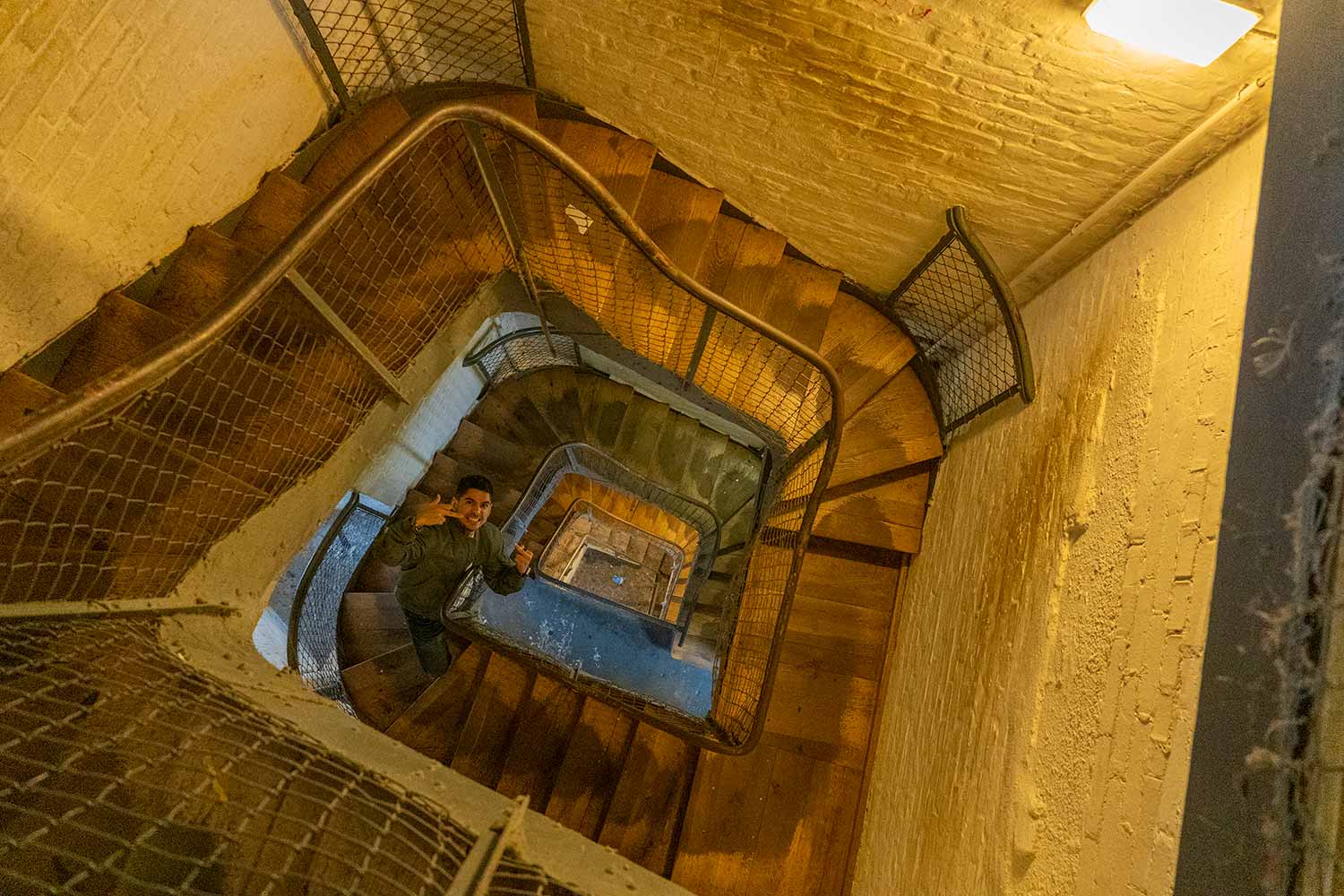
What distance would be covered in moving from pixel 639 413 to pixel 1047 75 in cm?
485

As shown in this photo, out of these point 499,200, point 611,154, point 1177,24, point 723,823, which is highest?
point 611,154

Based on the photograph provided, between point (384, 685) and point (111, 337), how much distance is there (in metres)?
3.24

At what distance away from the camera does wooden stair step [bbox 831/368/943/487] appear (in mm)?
3695

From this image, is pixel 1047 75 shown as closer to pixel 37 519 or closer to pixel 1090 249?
pixel 1090 249

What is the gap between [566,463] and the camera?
7.59m

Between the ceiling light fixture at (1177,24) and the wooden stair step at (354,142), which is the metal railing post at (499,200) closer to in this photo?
the wooden stair step at (354,142)

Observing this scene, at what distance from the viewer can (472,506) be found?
4.10 m

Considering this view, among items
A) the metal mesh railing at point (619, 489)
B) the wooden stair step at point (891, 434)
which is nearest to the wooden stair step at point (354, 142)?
the wooden stair step at point (891, 434)

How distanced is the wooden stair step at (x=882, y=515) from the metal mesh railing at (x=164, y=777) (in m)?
2.60

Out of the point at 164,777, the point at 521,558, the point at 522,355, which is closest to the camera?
the point at 164,777

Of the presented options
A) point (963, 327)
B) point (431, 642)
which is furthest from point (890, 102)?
point (431, 642)

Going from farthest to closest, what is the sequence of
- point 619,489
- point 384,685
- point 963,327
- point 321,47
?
point 619,489 < point 384,685 < point 963,327 < point 321,47

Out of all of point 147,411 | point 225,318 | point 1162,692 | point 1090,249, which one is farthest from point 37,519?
point 1090,249

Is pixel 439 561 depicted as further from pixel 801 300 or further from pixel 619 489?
pixel 619 489
